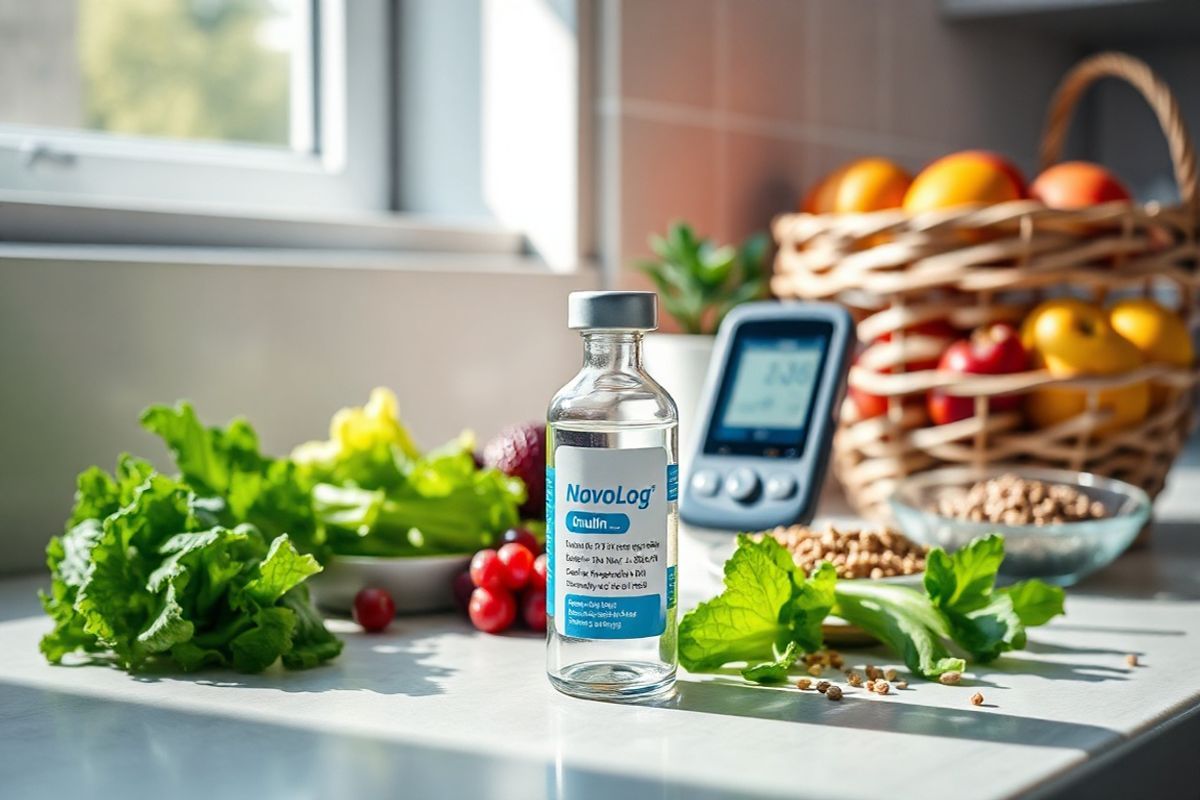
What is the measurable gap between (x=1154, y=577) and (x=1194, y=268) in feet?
1.15

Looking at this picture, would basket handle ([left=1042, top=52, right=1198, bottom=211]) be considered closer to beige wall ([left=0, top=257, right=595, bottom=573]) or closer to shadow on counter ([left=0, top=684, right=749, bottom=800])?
beige wall ([left=0, top=257, right=595, bottom=573])

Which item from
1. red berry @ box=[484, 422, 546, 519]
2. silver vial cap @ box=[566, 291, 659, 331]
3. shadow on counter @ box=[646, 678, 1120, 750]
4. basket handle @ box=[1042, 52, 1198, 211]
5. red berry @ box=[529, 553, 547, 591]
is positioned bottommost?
shadow on counter @ box=[646, 678, 1120, 750]

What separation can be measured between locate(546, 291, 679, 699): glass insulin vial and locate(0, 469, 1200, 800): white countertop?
0.03 metres

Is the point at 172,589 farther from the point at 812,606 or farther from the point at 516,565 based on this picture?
the point at 812,606

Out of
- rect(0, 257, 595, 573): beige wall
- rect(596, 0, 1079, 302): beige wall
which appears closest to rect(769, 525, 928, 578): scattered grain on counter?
rect(0, 257, 595, 573): beige wall

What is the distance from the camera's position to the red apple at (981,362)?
4.04 ft

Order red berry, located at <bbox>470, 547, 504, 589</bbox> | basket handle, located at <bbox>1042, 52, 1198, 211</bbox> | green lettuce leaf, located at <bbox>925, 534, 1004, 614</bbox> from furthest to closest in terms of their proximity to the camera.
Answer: basket handle, located at <bbox>1042, 52, 1198, 211</bbox> < red berry, located at <bbox>470, 547, 504, 589</bbox> < green lettuce leaf, located at <bbox>925, 534, 1004, 614</bbox>

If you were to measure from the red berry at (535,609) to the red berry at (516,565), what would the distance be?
1 centimetres

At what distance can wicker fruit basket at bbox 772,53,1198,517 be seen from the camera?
1216mm

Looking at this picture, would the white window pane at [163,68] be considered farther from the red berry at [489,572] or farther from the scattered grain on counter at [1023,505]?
the scattered grain on counter at [1023,505]

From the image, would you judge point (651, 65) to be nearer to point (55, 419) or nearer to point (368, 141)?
point (368, 141)

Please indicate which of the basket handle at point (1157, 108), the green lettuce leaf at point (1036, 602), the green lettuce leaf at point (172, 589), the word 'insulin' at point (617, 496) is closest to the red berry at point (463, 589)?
the green lettuce leaf at point (172, 589)

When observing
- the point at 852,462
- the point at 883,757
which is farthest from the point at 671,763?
the point at 852,462

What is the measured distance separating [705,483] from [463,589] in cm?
26
